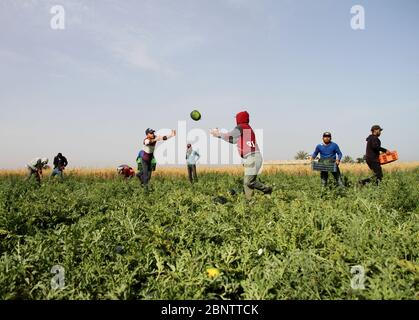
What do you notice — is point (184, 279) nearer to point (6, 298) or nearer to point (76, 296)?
point (76, 296)

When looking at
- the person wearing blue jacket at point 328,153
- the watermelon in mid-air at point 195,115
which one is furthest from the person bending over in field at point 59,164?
the person wearing blue jacket at point 328,153

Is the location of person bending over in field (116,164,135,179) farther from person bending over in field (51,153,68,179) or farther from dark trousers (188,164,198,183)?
dark trousers (188,164,198,183)

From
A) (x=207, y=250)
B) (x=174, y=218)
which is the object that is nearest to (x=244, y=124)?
(x=174, y=218)

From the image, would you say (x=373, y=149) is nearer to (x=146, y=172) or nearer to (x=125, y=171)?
(x=146, y=172)

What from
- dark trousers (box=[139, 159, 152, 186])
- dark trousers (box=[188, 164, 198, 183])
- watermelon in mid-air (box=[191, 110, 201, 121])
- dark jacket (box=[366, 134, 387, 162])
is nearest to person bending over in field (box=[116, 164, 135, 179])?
dark trousers (box=[188, 164, 198, 183])

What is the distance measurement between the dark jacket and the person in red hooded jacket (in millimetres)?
4537

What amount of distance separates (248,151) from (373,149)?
492cm

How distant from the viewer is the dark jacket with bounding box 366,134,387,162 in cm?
1028

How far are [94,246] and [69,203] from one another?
3286 millimetres

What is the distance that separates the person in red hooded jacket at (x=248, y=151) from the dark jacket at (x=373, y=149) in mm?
4537

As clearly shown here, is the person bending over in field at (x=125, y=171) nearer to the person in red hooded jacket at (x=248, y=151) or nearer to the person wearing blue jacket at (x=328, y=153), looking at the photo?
the person wearing blue jacket at (x=328, y=153)

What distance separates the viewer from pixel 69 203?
21.7 feet
